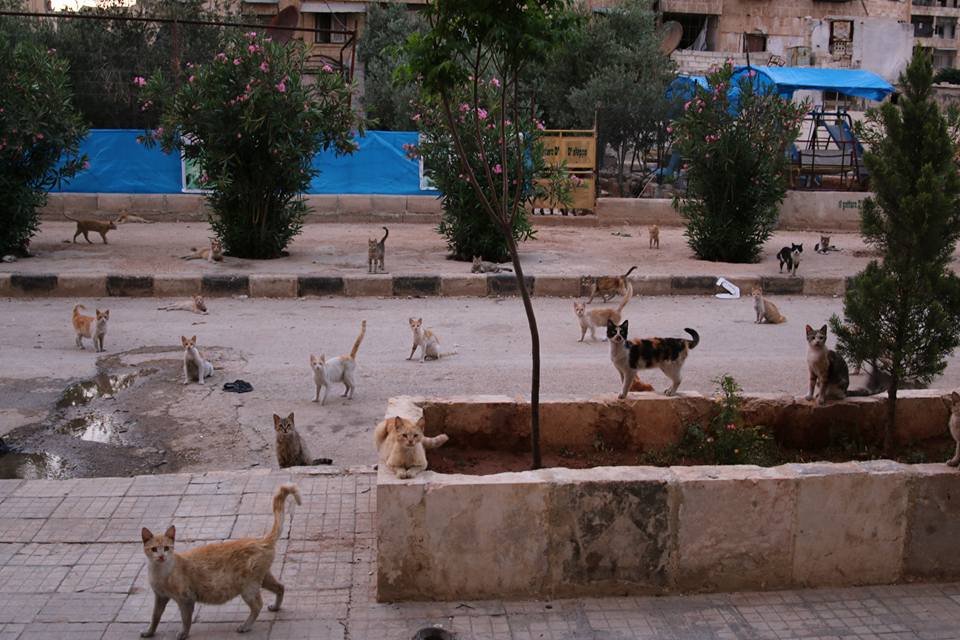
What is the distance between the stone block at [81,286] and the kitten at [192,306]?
1384 millimetres

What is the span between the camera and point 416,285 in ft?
46.5

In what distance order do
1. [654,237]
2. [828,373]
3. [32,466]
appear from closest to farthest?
[828,373] < [32,466] < [654,237]

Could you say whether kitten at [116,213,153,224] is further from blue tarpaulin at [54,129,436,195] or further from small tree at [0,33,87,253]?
small tree at [0,33,87,253]

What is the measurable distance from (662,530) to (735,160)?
12354mm

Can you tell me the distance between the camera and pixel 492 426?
6.29m

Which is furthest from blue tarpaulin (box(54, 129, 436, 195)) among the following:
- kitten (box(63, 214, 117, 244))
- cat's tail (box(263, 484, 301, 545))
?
cat's tail (box(263, 484, 301, 545))

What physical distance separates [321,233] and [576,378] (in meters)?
11.4

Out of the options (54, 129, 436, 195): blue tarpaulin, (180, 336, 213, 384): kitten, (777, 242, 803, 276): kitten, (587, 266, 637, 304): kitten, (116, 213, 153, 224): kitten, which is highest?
(54, 129, 436, 195): blue tarpaulin

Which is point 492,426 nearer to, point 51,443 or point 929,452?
point 929,452

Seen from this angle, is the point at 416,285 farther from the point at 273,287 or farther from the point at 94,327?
the point at 94,327

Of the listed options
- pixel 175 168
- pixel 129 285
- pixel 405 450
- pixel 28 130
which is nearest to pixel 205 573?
pixel 405 450

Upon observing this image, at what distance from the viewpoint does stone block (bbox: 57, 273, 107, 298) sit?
13.7 metres

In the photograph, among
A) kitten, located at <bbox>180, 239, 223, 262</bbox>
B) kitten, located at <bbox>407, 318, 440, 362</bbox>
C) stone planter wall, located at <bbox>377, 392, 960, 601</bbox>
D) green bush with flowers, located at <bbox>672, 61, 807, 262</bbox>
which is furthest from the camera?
green bush with flowers, located at <bbox>672, 61, 807, 262</bbox>

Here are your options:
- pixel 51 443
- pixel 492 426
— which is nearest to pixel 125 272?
pixel 51 443
